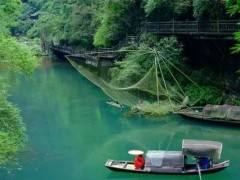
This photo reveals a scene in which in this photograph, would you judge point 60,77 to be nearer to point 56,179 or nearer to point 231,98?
point 231,98

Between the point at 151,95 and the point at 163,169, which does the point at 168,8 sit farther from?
the point at 163,169

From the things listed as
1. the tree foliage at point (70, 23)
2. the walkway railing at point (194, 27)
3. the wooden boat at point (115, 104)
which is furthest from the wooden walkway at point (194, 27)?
the tree foliage at point (70, 23)

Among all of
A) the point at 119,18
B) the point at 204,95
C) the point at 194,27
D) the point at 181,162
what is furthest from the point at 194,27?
the point at 181,162

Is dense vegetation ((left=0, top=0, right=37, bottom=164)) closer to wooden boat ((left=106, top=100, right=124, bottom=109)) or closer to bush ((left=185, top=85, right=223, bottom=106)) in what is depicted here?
bush ((left=185, top=85, right=223, bottom=106))

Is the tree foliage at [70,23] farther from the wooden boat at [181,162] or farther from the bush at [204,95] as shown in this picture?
the wooden boat at [181,162]

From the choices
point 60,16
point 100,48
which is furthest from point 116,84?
point 60,16

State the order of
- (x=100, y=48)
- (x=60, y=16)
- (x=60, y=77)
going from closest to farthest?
(x=100, y=48) → (x=60, y=77) → (x=60, y=16)

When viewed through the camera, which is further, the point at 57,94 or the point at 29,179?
the point at 57,94
